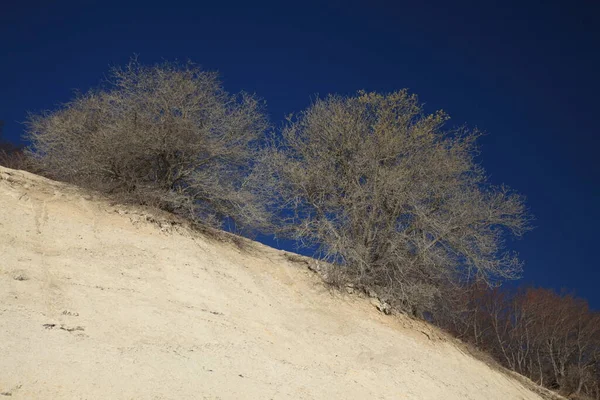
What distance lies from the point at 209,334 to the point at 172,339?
0.96 m

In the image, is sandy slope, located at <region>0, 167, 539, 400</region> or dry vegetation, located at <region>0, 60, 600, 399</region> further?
dry vegetation, located at <region>0, 60, 600, 399</region>

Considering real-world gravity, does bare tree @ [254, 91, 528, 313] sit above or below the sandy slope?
above

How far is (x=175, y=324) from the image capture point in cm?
922

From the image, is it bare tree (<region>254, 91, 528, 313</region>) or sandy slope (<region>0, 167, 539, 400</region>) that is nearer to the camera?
sandy slope (<region>0, 167, 539, 400</region>)

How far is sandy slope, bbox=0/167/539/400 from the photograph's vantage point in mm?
7016

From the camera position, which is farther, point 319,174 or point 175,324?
point 319,174

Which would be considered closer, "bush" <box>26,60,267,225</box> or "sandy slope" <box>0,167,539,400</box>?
"sandy slope" <box>0,167,539,400</box>

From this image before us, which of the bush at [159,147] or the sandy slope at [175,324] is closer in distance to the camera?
the sandy slope at [175,324]

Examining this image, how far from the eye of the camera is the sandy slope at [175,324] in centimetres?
702

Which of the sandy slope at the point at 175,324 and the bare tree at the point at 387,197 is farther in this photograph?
the bare tree at the point at 387,197

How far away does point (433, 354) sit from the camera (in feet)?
43.3

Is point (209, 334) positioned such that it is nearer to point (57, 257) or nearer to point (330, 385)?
point (330, 385)

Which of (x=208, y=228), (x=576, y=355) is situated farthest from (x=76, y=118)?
(x=576, y=355)

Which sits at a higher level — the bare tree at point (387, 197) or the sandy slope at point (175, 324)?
the bare tree at point (387, 197)
